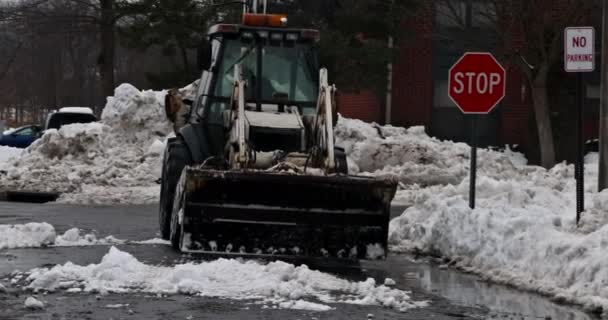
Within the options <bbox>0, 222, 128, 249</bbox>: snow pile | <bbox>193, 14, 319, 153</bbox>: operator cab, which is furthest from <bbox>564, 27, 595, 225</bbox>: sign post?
<bbox>0, 222, 128, 249</bbox>: snow pile

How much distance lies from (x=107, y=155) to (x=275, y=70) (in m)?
15.7

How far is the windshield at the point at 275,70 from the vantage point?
527 inches

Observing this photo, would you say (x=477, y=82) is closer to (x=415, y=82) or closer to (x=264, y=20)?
(x=264, y=20)

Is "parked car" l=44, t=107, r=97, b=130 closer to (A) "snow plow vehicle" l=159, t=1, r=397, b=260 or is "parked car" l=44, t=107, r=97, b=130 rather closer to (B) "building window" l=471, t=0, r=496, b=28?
(B) "building window" l=471, t=0, r=496, b=28

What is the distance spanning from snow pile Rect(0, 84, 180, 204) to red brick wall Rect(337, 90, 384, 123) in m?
11.7

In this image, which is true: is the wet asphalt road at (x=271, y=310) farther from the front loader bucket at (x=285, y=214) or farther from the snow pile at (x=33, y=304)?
the front loader bucket at (x=285, y=214)

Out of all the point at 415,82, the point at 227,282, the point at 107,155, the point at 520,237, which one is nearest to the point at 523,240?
the point at 520,237

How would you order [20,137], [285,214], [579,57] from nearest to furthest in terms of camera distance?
[285,214] < [579,57] < [20,137]

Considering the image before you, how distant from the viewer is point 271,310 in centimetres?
860

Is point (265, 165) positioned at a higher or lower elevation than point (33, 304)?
higher

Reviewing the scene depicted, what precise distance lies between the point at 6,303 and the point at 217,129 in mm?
5049

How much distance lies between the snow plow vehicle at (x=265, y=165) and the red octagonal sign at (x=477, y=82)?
2262 mm

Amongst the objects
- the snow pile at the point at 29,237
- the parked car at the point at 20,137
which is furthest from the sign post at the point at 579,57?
A: the parked car at the point at 20,137

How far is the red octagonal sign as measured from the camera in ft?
48.1
